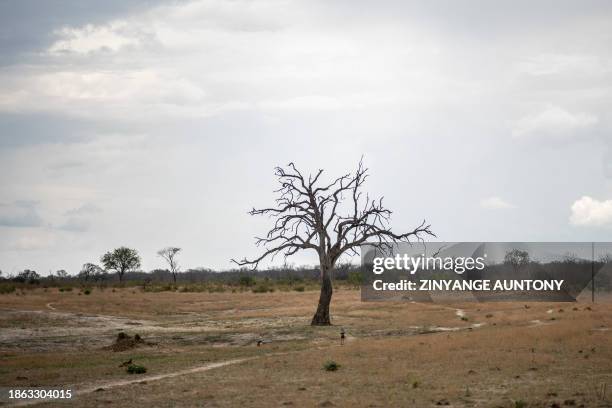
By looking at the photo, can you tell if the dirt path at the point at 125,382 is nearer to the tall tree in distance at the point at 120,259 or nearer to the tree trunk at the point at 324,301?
the tree trunk at the point at 324,301

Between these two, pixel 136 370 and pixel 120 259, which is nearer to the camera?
pixel 136 370

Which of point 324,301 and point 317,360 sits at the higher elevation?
point 324,301

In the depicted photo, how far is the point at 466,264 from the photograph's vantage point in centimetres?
8350

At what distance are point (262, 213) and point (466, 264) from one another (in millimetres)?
46875

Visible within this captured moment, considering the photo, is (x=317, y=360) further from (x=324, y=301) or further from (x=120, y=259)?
(x=120, y=259)

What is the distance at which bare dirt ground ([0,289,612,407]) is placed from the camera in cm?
1806

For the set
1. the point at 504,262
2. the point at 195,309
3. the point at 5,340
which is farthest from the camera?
the point at 504,262

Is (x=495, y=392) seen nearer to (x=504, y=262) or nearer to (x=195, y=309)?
(x=195, y=309)

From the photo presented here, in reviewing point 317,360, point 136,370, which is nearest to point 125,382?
point 136,370

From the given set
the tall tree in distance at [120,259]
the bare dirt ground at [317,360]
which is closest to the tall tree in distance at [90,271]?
the tall tree in distance at [120,259]

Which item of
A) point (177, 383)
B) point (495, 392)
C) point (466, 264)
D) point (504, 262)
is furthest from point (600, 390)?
point (504, 262)

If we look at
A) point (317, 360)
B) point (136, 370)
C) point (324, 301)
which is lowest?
point (136, 370)

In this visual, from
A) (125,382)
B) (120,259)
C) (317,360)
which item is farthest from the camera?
(120,259)

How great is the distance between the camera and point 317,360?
25375mm
